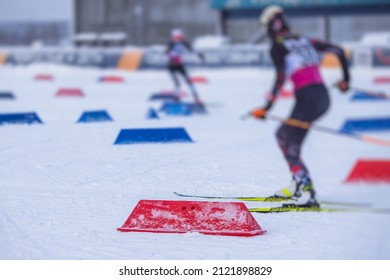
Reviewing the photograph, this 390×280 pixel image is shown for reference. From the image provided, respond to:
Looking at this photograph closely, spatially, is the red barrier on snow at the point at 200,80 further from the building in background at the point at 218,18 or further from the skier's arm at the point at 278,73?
the skier's arm at the point at 278,73

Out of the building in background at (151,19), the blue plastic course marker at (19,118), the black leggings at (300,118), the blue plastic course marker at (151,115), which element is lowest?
the building in background at (151,19)

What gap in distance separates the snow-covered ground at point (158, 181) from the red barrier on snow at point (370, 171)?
116 mm

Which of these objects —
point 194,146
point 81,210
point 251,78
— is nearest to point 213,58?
point 251,78

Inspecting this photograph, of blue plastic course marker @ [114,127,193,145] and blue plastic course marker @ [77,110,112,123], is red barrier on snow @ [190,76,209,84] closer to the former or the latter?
blue plastic course marker @ [77,110,112,123]

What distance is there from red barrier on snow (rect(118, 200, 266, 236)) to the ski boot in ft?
3.21

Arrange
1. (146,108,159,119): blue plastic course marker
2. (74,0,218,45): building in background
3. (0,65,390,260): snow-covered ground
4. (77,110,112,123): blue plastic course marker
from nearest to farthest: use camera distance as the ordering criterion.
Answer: (0,65,390,260): snow-covered ground → (77,110,112,123): blue plastic course marker → (146,108,159,119): blue plastic course marker → (74,0,218,45): building in background

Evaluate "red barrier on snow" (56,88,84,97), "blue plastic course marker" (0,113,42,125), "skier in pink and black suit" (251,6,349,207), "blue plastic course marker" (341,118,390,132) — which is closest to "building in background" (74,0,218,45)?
"red barrier on snow" (56,88,84,97)

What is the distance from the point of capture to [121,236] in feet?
18.8

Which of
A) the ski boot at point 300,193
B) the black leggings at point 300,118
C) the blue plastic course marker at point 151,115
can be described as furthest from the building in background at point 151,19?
the ski boot at point 300,193

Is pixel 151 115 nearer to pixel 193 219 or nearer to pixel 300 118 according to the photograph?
pixel 300 118

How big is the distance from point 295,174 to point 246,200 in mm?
408

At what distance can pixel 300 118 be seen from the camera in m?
7.13

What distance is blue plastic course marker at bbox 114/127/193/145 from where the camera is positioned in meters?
10.2

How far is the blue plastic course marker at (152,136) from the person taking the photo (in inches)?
402
